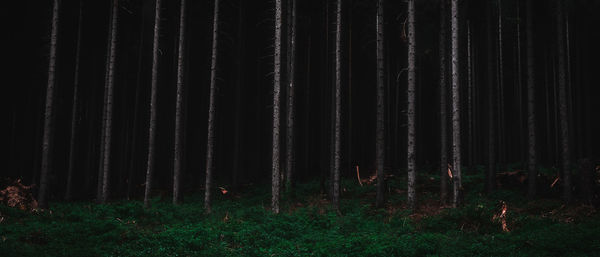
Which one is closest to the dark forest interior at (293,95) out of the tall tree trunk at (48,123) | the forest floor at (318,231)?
the tall tree trunk at (48,123)

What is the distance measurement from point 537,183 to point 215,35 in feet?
53.6

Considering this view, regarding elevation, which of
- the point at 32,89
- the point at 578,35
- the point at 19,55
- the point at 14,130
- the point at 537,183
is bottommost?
the point at 537,183

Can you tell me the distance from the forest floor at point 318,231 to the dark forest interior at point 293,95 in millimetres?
1200

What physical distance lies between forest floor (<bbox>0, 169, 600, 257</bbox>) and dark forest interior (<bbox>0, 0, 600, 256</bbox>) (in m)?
1.20

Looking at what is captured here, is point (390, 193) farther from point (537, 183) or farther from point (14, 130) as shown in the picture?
point (14, 130)

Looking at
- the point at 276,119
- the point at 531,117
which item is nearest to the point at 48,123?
the point at 276,119

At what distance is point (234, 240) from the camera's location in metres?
11.3

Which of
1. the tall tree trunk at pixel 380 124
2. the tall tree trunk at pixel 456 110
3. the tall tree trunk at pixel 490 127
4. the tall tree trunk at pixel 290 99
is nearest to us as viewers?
the tall tree trunk at pixel 456 110

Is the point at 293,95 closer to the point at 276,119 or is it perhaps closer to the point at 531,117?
the point at 276,119

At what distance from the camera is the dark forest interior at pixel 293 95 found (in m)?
16.9

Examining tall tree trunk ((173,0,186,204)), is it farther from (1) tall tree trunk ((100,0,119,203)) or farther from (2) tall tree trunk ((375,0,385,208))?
(2) tall tree trunk ((375,0,385,208))

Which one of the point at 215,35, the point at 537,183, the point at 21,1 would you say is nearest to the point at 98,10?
the point at 21,1

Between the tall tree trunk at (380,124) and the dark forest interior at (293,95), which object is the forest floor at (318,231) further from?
the dark forest interior at (293,95)

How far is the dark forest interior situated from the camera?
16.9 m
